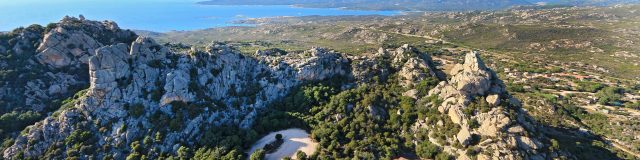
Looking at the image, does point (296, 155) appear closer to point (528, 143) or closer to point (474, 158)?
point (474, 158)

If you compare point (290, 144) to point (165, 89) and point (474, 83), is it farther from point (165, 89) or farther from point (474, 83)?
point (474, 83)

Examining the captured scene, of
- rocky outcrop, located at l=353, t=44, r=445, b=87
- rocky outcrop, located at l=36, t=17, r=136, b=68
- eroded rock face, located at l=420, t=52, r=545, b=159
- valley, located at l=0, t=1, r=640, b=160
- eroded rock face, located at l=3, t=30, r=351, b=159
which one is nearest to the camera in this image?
eroded rock face, located at l=420, t=52, r=545, b=159

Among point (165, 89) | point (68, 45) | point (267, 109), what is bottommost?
point (267, 109)

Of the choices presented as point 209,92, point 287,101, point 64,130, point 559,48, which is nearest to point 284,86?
point 287,101

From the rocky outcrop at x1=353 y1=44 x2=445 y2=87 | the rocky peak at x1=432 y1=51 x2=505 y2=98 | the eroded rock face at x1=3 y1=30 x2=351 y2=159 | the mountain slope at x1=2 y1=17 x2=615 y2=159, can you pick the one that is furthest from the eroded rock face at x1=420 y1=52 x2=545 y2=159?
the eroded rock face at x1=3 y1=30 x2=351 y2=159

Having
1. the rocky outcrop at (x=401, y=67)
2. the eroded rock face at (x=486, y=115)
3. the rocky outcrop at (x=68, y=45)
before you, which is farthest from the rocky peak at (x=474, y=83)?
the rocky outcrop at (x=68, y=45)

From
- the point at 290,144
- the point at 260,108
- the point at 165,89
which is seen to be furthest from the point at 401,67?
the point at 165,89

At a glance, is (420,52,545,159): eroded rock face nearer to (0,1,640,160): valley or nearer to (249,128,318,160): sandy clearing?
(0,1,640,160): valley
